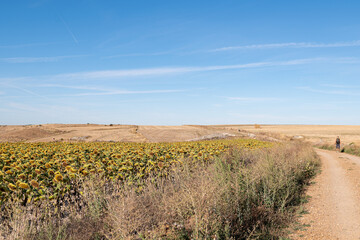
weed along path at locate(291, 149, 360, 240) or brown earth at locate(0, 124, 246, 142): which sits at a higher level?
brown earth at locate(0, 124, 246, 142)

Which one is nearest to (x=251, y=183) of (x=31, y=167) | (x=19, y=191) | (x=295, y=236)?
(x=295, y=236)

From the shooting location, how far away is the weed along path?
20.3 ft

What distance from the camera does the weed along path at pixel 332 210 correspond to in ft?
20.3

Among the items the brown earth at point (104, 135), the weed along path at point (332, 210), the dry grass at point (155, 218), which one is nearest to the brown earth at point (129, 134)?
the brown earth at point (104, 135)

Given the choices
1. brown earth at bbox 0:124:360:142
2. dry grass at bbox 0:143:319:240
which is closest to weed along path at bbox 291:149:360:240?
dry grass at bbox 0:143:319:240

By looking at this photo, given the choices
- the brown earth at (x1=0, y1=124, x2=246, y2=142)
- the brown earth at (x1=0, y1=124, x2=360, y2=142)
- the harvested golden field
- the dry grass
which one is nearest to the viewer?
the dry grass

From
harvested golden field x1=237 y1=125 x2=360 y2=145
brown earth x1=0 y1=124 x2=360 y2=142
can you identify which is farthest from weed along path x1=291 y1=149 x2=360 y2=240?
harvested golden field x1=237 y1=125 x2=360 y2=145

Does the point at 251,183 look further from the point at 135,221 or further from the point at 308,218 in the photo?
the point at 135,221

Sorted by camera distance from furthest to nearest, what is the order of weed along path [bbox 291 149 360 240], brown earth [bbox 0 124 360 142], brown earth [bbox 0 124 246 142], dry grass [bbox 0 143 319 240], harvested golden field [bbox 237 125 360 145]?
harvested golden field [bbox 237 125 360 145]
brown earth [bbox 0 124 360 142]
brown earth [bbox 0 124 246 142]
weed along path [bbox 291 149 360 240]
dry grass [bbox 0 143 319 240]

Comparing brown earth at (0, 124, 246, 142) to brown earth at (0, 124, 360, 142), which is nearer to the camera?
brown earth at (0, 124, 246, 142)

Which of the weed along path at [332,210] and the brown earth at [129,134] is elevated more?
the brown earth at [129,134]

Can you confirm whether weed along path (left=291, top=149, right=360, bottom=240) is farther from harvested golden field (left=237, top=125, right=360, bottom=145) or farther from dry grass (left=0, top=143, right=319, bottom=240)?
harvested golden field (left=237, top=125, right=360, bottom=145)

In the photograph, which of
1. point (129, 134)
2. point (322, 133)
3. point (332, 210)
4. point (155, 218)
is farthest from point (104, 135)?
point (322, 133)

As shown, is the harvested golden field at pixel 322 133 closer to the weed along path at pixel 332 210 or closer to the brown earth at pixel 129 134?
the brown earth at pixel 129 134
